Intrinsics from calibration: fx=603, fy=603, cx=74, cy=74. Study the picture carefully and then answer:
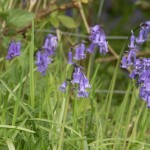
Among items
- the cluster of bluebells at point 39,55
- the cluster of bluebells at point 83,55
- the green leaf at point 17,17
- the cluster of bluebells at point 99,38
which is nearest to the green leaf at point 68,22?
the green leaf at point 17,17

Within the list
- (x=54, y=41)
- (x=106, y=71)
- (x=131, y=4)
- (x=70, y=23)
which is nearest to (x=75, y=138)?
(x=54, y=41)

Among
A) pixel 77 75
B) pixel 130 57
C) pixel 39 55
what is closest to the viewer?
pixel 77 75

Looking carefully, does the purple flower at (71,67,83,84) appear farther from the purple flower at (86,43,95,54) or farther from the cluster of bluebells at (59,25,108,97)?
the purple flower at (86,43,95,54)

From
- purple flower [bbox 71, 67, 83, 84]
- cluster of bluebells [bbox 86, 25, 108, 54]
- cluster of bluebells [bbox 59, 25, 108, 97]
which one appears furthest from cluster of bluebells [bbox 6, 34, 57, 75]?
purple flower [bbox 71, 67, 83, 84]

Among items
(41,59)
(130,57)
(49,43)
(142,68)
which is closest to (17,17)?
(49,43)

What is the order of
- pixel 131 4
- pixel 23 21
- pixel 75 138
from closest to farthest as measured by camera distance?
pixel 75 138 < pixel 23 21 < pixel 131 4

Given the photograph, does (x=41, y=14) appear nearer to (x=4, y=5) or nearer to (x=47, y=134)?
(x=4, y=5)

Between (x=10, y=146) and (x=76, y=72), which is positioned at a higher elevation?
(x=76, y=72)

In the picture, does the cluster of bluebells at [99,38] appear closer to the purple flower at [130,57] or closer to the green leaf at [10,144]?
the purple flower at [130,57]

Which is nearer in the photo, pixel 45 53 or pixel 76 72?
pixel 76 72

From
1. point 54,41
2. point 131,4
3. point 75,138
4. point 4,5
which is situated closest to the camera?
point 75,138

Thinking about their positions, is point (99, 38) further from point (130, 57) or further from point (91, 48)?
point (130, 57)
